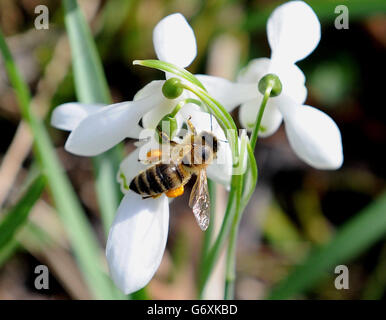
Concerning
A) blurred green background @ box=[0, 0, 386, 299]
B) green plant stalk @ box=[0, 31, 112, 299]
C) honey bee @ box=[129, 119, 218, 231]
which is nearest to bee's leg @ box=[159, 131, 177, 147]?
honey bee @ box=[129, 119, 218, 231]

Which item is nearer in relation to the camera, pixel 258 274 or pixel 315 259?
pixel 315 259

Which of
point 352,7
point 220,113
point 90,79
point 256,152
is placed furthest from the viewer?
point 256,152

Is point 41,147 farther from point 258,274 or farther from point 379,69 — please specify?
point 379,69

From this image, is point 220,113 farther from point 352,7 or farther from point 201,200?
point 352,7

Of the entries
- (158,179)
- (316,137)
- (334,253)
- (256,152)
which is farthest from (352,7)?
(158,179)

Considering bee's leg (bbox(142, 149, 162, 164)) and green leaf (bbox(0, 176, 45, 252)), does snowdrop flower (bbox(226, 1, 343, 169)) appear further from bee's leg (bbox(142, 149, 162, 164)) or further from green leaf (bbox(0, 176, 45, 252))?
green leaf (bbox(0, 176, 45, 252))

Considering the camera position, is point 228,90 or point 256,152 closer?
point 228,90

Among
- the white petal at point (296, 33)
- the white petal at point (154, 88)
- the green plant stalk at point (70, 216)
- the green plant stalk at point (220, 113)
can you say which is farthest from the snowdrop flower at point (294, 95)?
the green plant stalk at point (70, 216)
